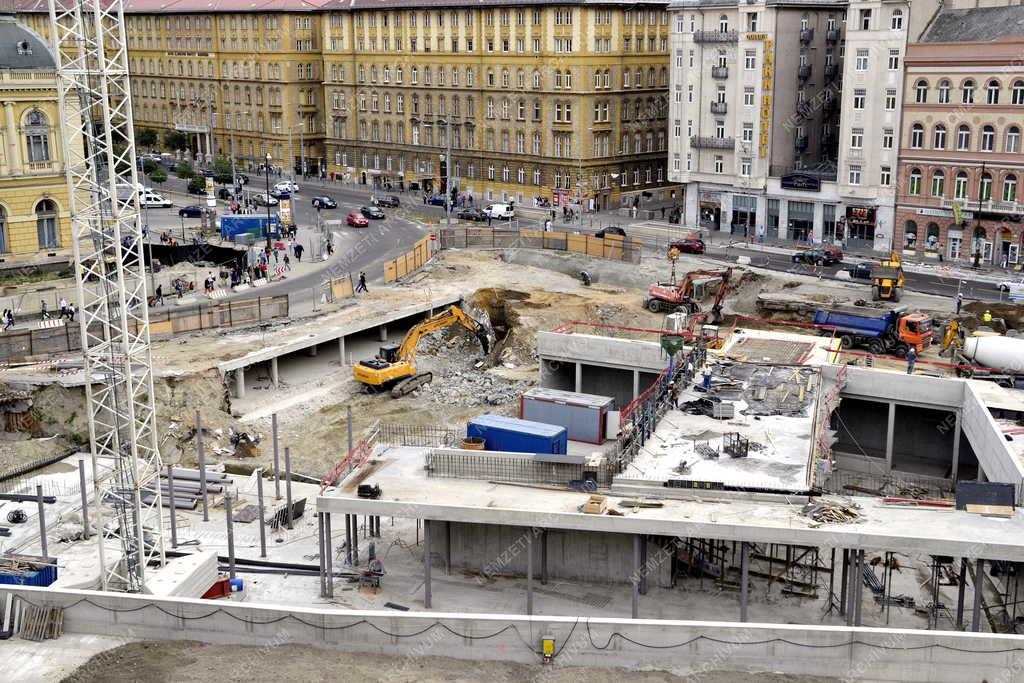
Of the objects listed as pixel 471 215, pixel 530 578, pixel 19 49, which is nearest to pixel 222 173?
pixel 471 215

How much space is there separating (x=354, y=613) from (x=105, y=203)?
46.0 ft

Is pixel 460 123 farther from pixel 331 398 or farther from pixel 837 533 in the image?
pixel 837 533

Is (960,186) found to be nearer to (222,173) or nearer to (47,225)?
(47,225)

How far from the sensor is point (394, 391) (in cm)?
6238

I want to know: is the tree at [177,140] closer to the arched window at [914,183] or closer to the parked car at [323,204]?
the parked car at [323,204]

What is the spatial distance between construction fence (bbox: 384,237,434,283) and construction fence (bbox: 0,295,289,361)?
11142mm

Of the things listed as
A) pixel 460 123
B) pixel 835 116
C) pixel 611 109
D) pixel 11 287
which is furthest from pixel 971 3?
pixel 11 287

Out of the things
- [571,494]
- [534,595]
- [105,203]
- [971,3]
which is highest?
[971,3]

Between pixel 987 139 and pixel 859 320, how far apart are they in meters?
27.8

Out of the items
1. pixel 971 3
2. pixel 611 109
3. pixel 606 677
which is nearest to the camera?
pixel 606 677

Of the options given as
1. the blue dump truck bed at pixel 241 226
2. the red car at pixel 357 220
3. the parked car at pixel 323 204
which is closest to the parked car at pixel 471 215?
the red car at pixel 357 220

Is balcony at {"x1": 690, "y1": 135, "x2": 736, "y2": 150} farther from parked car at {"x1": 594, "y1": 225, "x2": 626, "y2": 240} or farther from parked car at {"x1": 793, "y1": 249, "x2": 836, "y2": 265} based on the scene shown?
parked car at {"x1": 793, "y1": 249, "x2": 836, "y2": 265}

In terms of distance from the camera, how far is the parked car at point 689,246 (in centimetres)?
9006

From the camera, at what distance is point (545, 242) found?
293 ft
